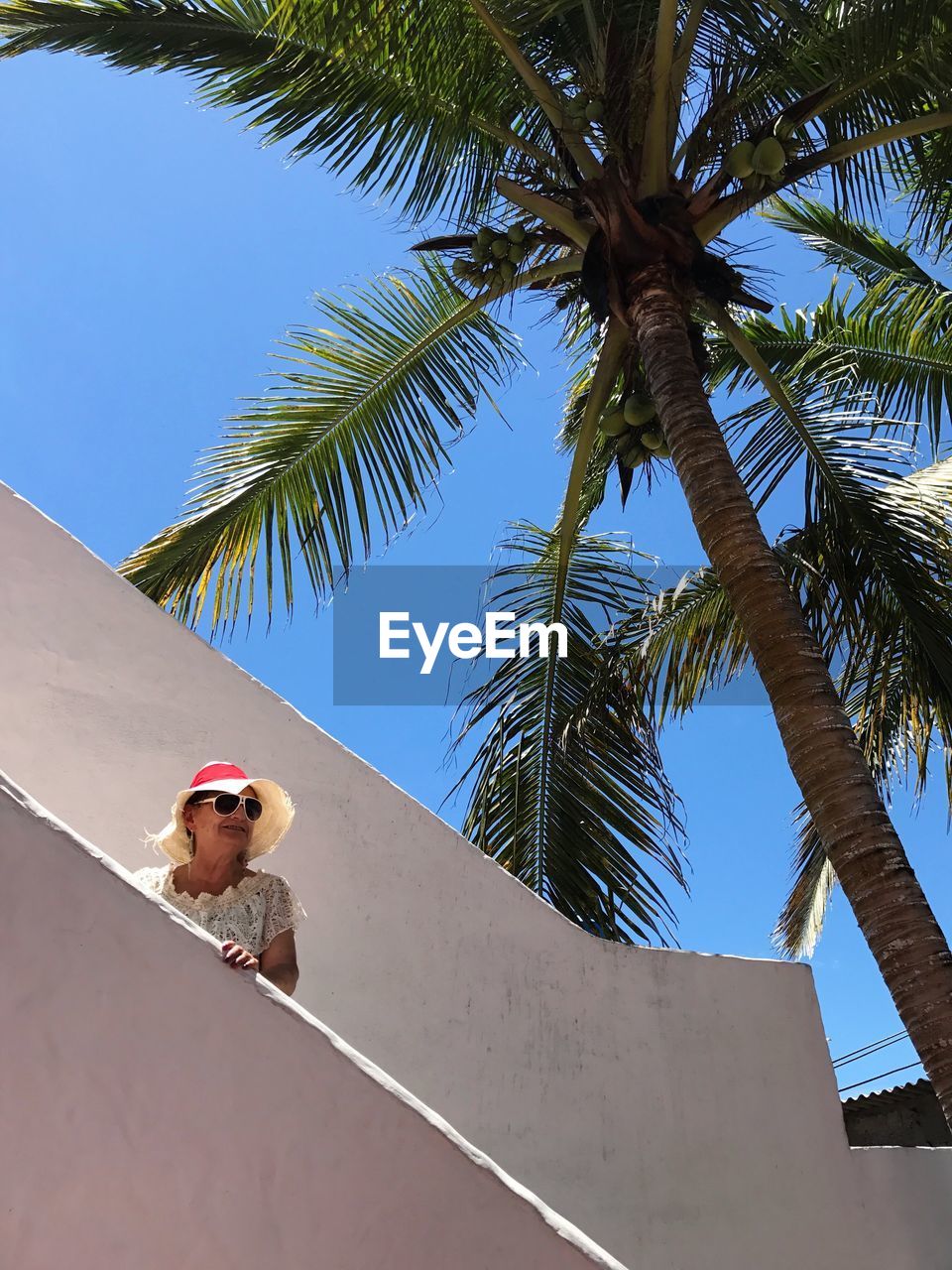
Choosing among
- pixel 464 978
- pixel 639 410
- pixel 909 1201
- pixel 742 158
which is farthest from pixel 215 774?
pixel 742 158

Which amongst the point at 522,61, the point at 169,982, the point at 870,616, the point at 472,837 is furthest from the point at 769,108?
the point at 169,982

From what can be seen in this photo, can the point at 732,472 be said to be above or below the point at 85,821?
above

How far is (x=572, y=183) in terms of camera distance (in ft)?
16.4

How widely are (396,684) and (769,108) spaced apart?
4083 mm

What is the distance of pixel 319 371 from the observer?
6.24 meters

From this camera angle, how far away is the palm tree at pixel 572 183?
4379 millimetres

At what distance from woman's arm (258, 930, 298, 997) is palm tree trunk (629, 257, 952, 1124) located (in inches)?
68.1

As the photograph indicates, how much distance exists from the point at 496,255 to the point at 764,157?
1291mm

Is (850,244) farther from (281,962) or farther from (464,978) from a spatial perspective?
(281,962)

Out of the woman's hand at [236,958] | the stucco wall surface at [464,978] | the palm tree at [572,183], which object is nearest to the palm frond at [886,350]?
the palm tree at [572,183]

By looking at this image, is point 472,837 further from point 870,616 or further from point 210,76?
point 210,76

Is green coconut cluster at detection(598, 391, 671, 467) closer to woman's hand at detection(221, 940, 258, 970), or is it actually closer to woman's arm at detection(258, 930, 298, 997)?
woman's arm at detection(258, 930, 298, 997)

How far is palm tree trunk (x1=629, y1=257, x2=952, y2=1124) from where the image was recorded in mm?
3350

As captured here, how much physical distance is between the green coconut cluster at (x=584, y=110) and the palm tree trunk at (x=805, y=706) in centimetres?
68
